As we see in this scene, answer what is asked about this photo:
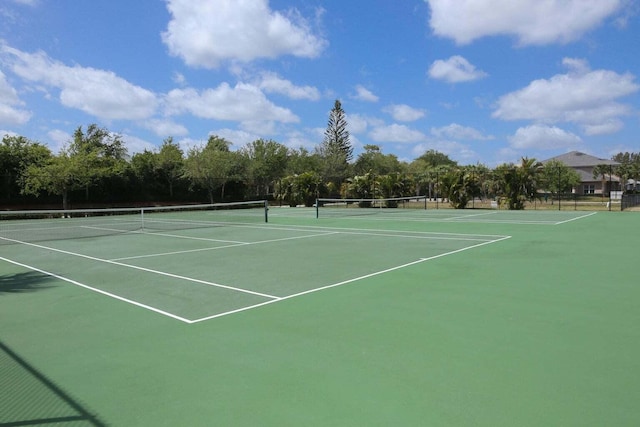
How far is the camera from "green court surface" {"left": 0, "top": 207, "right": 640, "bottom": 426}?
346 cm

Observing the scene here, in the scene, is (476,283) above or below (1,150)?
below

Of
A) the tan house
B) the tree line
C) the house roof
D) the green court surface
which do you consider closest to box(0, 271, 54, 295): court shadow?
the green court surface

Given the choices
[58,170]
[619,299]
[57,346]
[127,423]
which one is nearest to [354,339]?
[127,423]

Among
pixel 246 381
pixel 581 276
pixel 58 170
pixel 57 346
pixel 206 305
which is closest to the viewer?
pixel 246 381

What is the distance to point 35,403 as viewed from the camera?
360cm

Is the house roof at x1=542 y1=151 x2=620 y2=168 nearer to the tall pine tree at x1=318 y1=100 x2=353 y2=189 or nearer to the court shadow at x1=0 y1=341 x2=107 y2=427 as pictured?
the tall pine tree at x1=318 y1=100 x2=353 y2=189

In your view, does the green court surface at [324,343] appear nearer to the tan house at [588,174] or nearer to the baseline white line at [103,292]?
the baseline white line at [103,292]

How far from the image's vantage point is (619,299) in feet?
21.7

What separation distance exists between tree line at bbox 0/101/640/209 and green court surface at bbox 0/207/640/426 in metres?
25.7

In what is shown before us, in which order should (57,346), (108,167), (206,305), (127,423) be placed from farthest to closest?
(108,167)
(206,305)
(57,346)
(127,423)

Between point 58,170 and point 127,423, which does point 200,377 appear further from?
point 58,170

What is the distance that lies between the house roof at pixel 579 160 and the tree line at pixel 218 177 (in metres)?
8.27

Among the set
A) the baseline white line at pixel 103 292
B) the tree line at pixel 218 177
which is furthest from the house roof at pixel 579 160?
the baseline white line at pixel 103 292

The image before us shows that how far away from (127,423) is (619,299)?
261 inches
